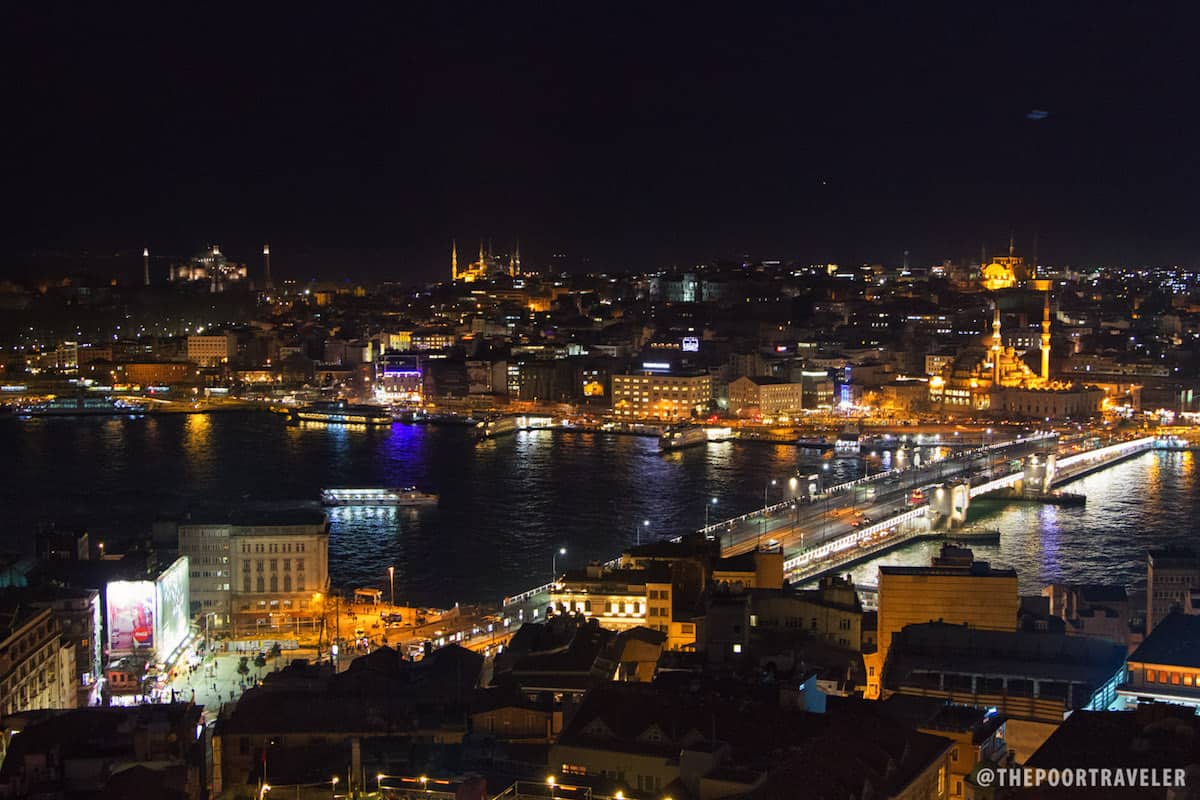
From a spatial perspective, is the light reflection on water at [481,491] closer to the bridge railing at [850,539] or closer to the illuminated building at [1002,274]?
the bridge railing at [850,539]

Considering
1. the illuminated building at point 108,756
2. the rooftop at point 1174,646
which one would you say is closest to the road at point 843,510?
the rooftop at point 1174,646

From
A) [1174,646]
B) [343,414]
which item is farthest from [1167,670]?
[343,414]

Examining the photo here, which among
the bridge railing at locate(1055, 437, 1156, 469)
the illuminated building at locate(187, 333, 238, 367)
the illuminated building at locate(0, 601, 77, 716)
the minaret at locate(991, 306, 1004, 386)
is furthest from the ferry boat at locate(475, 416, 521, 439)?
the illuminated building at locate(0, 601, 77, 716)

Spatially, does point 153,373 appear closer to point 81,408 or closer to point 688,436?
point 81,408

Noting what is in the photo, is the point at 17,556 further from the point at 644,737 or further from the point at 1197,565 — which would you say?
the point at 1197,565

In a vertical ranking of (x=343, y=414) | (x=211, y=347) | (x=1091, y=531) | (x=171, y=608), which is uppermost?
(x=211, y=347)

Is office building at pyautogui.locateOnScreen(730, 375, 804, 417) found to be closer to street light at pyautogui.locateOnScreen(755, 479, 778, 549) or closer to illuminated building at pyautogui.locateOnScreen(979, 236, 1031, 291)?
street light at pyautogui.locateOnScreen(755, 479, 778, 549)
